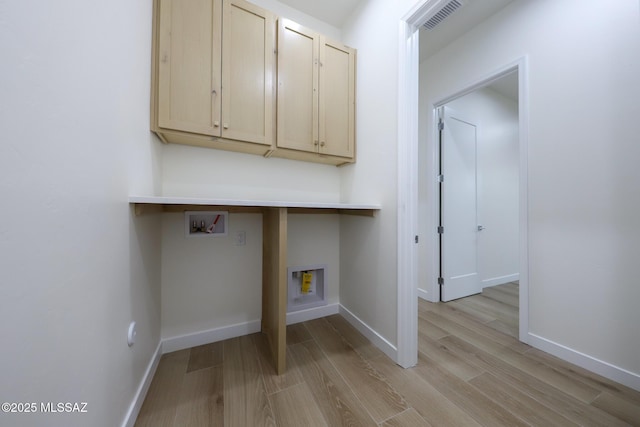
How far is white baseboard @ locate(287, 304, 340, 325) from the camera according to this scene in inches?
73.2

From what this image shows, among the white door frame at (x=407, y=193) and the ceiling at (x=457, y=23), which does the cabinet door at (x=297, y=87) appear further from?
the ceiling at (x=457, y=23)

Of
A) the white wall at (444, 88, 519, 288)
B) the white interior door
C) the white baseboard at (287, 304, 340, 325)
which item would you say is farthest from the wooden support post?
the white wall at (444, 88, 519, 288)

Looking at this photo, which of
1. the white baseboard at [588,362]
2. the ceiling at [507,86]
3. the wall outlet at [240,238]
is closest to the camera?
the white baseboard at [588,362]

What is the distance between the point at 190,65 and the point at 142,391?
5.89 feet

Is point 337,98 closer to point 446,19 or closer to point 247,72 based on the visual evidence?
point 247,72

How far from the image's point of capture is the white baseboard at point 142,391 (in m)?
0.92

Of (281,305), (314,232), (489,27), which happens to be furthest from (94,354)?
(489,27)

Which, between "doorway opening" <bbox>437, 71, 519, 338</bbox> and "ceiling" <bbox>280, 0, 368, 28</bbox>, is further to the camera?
"doorway opening" <bbox>437, 71, 519, 338</bbox>

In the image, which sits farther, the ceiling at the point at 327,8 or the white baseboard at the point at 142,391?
the ceiling at the point at 327,8

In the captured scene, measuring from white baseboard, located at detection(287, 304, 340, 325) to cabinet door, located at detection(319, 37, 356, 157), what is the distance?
1380 mm

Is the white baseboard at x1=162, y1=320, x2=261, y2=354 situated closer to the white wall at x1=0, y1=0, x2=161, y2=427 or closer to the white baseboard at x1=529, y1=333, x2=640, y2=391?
the white wall at x1=0, y1=0, x2=161, y2=427

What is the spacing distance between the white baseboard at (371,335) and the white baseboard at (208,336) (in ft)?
2.48

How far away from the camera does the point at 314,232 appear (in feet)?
6.46

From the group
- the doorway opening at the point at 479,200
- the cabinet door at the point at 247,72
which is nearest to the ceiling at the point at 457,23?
the doorway opening at the point at 479,200
